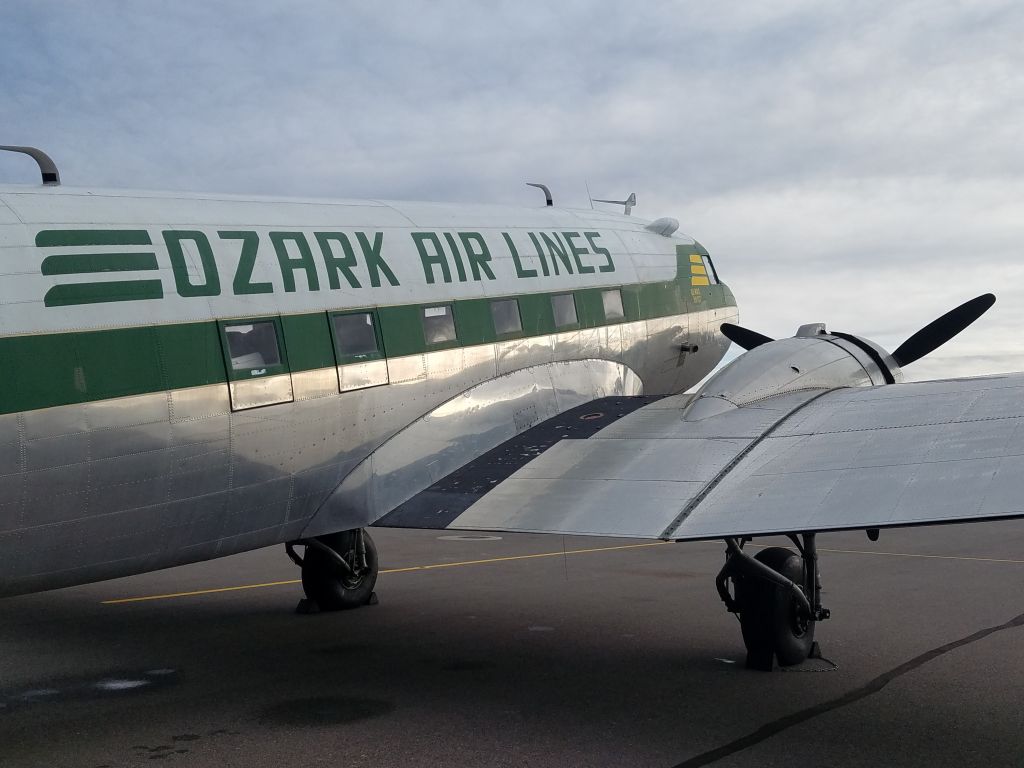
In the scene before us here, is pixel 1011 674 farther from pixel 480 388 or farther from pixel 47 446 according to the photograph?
pixel 47 446

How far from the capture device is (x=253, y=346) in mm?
8172

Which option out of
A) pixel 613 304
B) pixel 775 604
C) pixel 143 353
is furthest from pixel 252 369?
pixel 613 304

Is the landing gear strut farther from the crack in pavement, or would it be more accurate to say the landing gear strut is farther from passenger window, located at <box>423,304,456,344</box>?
passenger window, located at <box>423,304,456,344</box>

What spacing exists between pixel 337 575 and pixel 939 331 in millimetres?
7786

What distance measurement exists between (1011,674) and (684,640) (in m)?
3.05

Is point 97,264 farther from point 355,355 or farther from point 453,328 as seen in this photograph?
point 453,328

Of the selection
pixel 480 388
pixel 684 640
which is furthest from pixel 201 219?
pixel 684 640

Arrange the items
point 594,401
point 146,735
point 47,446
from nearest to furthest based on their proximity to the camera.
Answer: point 47,446, point 146,735, point 594,401

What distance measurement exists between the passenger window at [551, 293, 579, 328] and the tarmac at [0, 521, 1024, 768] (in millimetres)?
3370

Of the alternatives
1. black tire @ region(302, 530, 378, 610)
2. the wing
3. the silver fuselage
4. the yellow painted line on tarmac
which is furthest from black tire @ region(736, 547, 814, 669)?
black tire @ region(302, 530, 378, 610)

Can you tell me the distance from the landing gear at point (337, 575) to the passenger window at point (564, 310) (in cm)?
352

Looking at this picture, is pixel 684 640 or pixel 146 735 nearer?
pixel 146 735

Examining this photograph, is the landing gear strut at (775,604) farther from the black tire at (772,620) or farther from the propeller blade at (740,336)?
the propeller blade at (740,336)

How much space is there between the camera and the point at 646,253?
518 inches
